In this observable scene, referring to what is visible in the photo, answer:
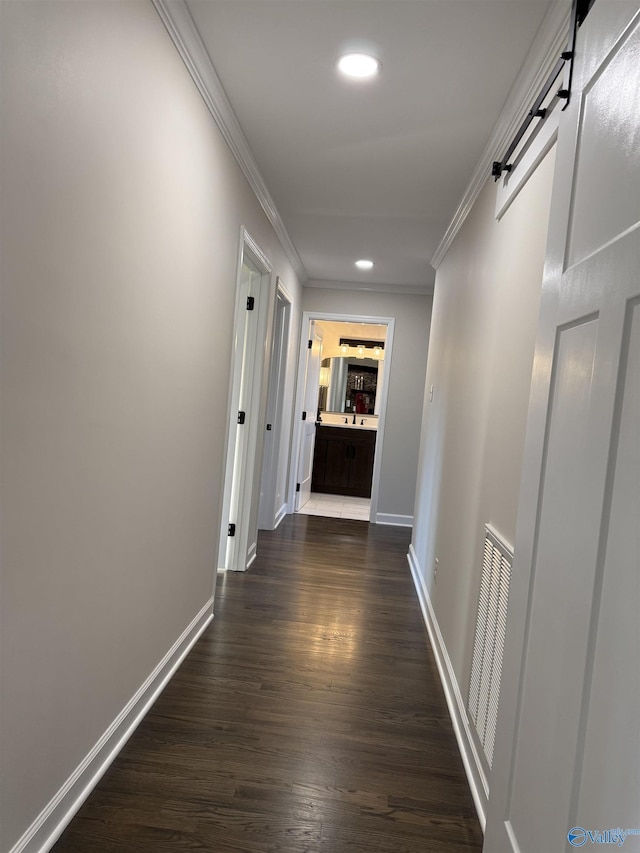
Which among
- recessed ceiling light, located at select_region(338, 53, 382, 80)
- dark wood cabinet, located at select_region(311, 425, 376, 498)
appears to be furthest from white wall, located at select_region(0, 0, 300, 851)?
dark wood cabinet, located at select_region(311, 425, 376, 498)

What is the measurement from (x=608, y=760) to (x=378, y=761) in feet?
4.97

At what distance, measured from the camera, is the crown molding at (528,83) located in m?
1.68

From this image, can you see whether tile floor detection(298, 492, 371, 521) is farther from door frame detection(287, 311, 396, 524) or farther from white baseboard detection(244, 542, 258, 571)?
white baseboard detection(244, 542, 258, 571)

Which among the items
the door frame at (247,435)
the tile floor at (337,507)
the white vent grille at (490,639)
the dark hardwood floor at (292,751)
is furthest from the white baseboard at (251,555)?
the white vent grille at (490,639)

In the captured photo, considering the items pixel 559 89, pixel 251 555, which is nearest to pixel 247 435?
pixel 251 555

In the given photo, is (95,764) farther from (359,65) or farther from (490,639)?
(359,65)

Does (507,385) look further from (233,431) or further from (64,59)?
(233,431)

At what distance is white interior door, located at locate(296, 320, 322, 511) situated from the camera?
6445mm

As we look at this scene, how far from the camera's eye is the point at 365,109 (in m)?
2.42

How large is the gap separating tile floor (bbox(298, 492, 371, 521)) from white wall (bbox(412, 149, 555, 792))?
2.48 meters

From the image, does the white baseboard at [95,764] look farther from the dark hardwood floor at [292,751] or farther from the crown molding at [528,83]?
the crown molding at [528,83]

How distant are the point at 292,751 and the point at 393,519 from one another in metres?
4.26

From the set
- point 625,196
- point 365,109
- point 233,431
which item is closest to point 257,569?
point 233,431

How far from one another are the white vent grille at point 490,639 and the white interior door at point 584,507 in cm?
46
